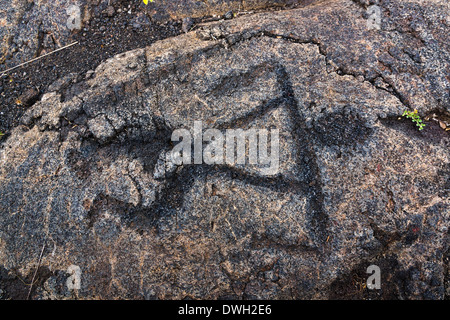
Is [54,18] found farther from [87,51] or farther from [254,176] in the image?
[254,176]

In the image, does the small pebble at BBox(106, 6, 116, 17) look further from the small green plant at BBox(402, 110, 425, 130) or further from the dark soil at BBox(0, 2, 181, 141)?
the small green plant at BBox(402, 110, 425, 130)

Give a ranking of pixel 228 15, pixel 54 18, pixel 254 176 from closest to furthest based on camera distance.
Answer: pixel 254 176 → pixel 228 15 → pixel 54 18

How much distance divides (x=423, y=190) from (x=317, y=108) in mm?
890

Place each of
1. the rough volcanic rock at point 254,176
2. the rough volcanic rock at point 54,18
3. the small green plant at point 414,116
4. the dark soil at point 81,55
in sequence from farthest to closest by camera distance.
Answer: the rough volcanic rock at point 54,18 < the dark soil at point 81,55 < the small green plant at point 414,116 < the rough volcanic rock at point 254,176

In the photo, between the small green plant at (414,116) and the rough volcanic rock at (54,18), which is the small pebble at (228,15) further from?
the small green plant at (414,116)

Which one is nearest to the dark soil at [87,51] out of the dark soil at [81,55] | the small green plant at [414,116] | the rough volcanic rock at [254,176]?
the dark soil at [81,55]

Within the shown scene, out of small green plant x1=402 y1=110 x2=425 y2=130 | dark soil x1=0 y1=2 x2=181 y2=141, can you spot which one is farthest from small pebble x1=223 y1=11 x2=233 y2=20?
Answer: small green plant x1=402 y1=110 x2=425 y2=130

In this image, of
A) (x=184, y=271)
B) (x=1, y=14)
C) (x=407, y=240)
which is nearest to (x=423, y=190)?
(x=407, y=240)

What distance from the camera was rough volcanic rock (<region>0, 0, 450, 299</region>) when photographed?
224 cm

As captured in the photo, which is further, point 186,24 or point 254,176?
point 186,24

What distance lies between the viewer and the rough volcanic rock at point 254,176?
224 centimetres

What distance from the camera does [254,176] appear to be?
2.36m

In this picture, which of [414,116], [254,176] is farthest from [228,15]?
[414,116]

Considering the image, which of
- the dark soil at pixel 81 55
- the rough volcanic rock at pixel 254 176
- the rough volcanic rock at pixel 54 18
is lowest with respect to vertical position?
the rough volcanic rock at pixel 254 176
